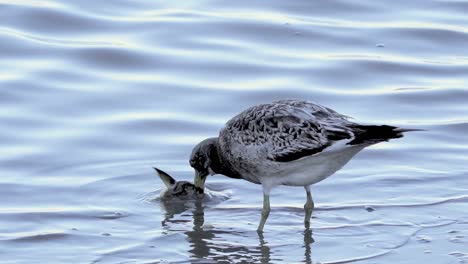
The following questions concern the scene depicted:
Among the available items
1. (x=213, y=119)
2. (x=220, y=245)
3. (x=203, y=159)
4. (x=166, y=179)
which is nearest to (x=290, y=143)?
(x=220, y=245)

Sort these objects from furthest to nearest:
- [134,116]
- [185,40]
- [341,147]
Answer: [185,40]
[134,116]
[341,147]

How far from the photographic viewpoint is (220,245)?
9.05m

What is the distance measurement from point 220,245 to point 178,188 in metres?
1.22

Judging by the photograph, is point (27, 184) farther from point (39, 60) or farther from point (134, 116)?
point (39, 60)

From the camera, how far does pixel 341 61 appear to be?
1426 cm

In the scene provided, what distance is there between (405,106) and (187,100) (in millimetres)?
2273

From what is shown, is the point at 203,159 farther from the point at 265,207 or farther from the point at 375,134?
the point at 375,134

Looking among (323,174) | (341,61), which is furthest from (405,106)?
(323,174)

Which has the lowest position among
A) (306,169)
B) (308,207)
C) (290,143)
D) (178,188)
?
(308,207)

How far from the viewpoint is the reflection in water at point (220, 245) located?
8740 millimetres

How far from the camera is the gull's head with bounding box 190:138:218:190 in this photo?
33.1 feet

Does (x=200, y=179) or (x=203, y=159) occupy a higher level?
(x=203, y=159)

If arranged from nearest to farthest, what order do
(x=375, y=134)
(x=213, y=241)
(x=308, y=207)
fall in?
1. (x=375, y=134)
2. (x=213, y=241)
3. (x=308, y=207)

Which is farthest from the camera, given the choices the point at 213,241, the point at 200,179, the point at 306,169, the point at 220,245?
the point at 200,179
